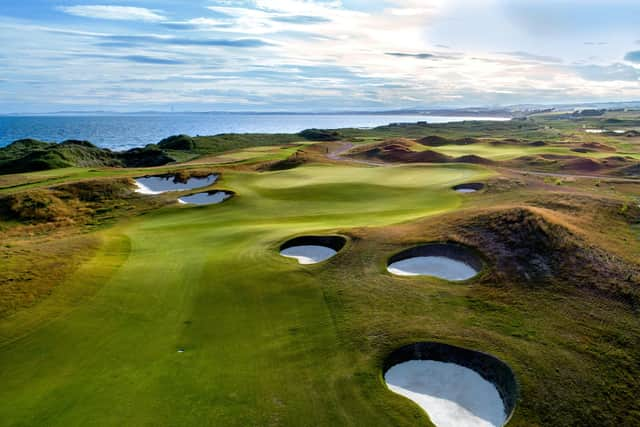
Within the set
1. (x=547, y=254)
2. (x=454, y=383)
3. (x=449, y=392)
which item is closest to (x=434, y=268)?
(x=547, y=254)

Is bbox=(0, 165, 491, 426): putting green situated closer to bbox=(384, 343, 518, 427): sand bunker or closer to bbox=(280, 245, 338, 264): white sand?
bbox=(280, 245, 338, 264): white sand

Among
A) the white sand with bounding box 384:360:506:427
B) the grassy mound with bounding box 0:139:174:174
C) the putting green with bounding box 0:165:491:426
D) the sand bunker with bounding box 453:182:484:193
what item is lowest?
the white sand with bounding box 384:360:506:427

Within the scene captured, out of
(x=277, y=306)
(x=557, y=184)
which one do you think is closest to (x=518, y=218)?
(x=277, y=306)

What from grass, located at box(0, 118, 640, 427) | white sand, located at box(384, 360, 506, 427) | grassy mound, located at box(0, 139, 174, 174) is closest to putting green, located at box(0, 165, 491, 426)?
grass, located at box(0, 118, 640, 427)

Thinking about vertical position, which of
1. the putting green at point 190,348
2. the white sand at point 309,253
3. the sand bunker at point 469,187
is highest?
the sand bunker at point 469,187

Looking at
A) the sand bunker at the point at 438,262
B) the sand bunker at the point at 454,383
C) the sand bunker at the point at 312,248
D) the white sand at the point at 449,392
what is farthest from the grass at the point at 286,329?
the sand bunker at the point at 312,248

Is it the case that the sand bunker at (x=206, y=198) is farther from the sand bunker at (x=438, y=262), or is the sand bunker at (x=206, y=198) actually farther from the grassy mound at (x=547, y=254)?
the grassy mound at (x=547, y=254)

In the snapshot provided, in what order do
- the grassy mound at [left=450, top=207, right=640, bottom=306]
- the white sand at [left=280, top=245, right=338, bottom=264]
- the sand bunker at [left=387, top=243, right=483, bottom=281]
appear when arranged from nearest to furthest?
the grassy mound at [left=450, top=207, right=640, bottom=306] → the sand bunker at [left=387, top=243, right=483, bottom=281] → the white sand at [left=280, top=245, right=338, bottom=264]

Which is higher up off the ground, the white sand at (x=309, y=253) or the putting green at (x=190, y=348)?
the white sand at (x=309, y=253)
